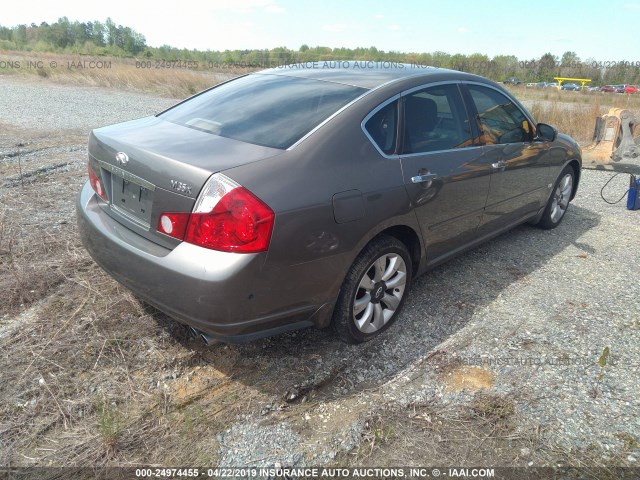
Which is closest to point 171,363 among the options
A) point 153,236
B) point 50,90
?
point 153,236

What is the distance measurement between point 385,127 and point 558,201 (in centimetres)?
333

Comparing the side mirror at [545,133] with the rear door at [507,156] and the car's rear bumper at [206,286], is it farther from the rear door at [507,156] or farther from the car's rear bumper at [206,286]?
the car's rear bumper at [206,286]

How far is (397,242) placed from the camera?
3.06 meters

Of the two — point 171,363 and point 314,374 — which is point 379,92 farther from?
point 171,363

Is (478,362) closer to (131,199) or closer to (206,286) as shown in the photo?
(206,286)

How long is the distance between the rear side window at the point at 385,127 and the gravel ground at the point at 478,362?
1283 millimetres

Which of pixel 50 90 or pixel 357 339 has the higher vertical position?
pixel 50 90

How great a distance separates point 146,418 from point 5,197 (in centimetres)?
408

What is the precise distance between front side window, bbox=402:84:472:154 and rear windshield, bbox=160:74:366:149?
0.43 m

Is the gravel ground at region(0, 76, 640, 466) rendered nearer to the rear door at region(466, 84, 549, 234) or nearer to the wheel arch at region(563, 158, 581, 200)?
the rear door at region(466, 84, 549, 234)

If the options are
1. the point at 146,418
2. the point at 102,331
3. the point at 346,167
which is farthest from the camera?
the point at 102,331

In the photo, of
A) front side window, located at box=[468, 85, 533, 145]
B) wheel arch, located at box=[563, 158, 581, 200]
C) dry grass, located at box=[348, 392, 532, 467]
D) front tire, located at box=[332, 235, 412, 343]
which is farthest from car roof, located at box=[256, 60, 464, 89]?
wheel arch, located at box=[563, 158, 581, 200]

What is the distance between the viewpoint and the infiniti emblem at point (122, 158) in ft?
8.51

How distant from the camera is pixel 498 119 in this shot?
410 cm
